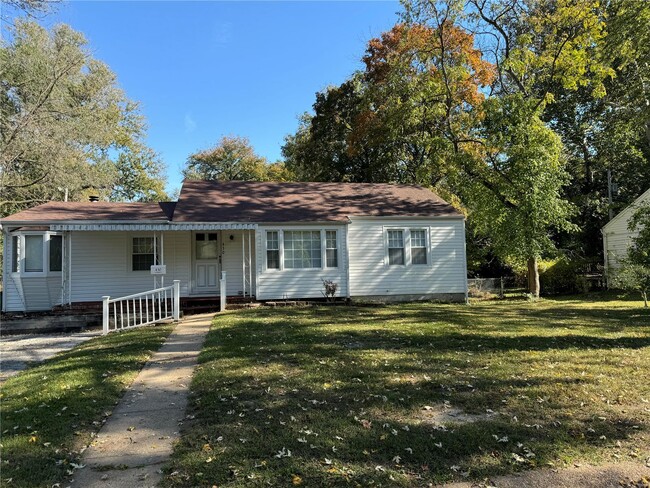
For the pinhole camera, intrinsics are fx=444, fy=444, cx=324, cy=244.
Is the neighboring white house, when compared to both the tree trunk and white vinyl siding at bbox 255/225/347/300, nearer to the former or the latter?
the tree trunk

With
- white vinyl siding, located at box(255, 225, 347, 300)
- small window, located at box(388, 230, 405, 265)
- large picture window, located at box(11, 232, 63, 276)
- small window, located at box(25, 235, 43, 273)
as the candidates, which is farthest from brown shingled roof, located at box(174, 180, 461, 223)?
small window, located at box(25, 235, 43, 273)

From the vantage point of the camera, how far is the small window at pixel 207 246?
1476 centimetres

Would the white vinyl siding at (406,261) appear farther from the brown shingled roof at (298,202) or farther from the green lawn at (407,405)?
the green lawn at (407,405)

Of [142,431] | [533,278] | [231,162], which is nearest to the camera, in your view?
[142,431]

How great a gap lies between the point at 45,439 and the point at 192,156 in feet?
143

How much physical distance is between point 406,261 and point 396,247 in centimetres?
61

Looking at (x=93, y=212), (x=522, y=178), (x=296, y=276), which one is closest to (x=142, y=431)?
(x=296, y=276)

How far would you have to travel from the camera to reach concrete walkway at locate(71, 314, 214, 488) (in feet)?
11.4

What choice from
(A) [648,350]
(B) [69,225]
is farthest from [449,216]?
(B) [69,225]

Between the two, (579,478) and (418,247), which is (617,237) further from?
(579,478)

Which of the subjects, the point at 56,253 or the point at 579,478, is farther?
the point at 56,253

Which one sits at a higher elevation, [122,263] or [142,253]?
[142,253]

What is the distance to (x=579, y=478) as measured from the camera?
334 cm

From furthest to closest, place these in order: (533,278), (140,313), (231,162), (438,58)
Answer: (231,162) → (438,58) → (533,278) → (140,313)
